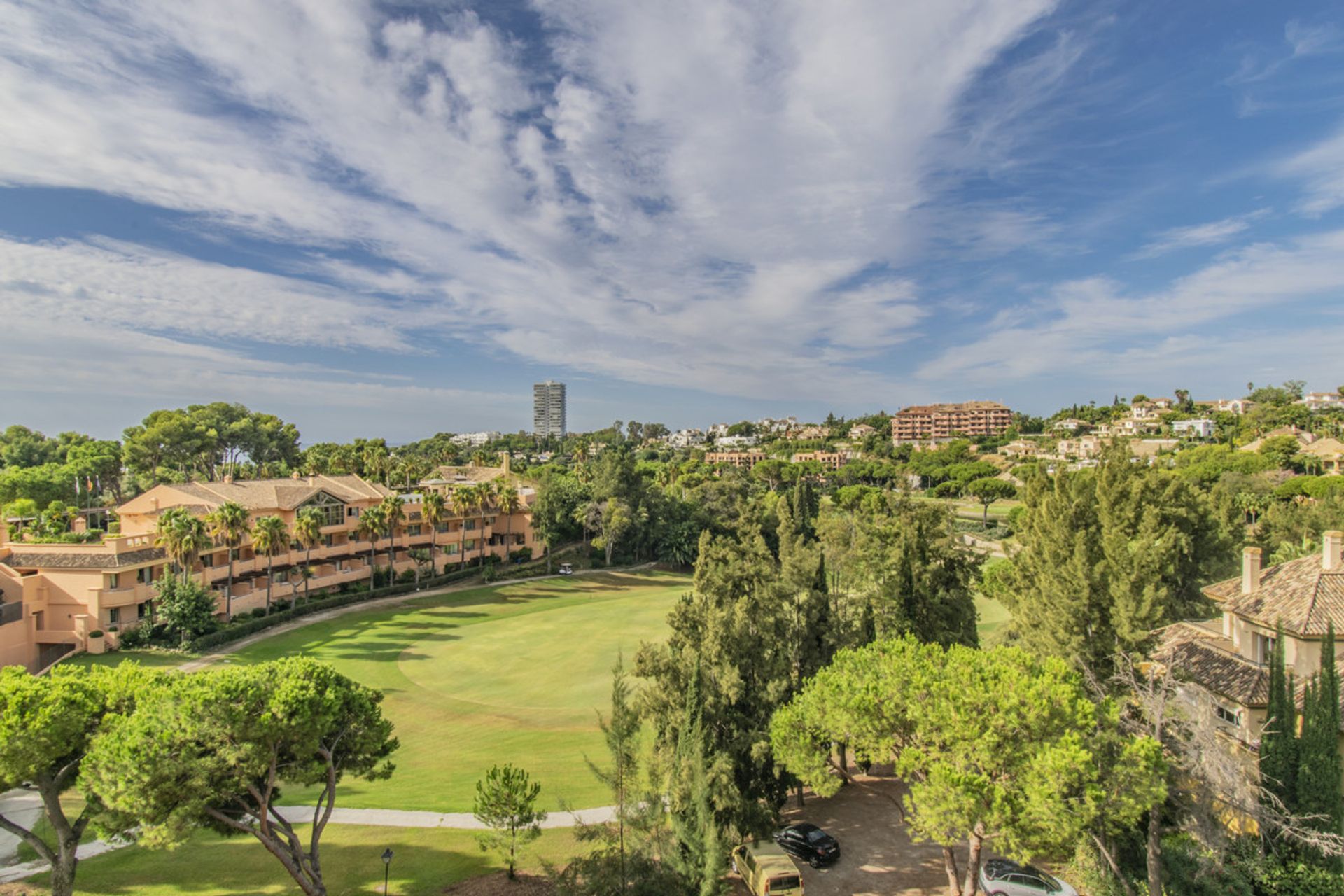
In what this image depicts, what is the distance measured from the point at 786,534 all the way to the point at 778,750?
12267 millimetres

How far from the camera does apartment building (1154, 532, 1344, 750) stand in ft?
63.6

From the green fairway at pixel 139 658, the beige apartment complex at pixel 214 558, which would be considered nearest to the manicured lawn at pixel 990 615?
the beige apartment complex at pixel 214 558

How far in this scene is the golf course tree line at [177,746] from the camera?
13766 mm

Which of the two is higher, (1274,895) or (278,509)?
(278,509)

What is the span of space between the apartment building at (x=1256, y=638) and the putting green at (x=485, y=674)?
19746 mm

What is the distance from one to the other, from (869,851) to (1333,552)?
1821 cm

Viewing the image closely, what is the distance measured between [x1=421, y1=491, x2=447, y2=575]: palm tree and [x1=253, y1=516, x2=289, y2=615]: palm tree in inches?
502

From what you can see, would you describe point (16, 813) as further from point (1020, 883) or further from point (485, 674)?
point (1020, 883)

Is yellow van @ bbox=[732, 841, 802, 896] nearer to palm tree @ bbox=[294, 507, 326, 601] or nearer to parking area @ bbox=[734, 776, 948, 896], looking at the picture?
parking area @ bbox=[734, 776, 948, 896]

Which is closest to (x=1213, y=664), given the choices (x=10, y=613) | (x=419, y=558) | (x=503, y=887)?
(x=503, y=887)

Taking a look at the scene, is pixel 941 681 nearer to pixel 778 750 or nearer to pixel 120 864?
pixel 778 750

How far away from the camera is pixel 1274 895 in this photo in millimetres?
16281

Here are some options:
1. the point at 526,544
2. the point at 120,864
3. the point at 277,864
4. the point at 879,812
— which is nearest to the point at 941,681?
the point at 879,812

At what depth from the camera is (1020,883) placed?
704 inches
